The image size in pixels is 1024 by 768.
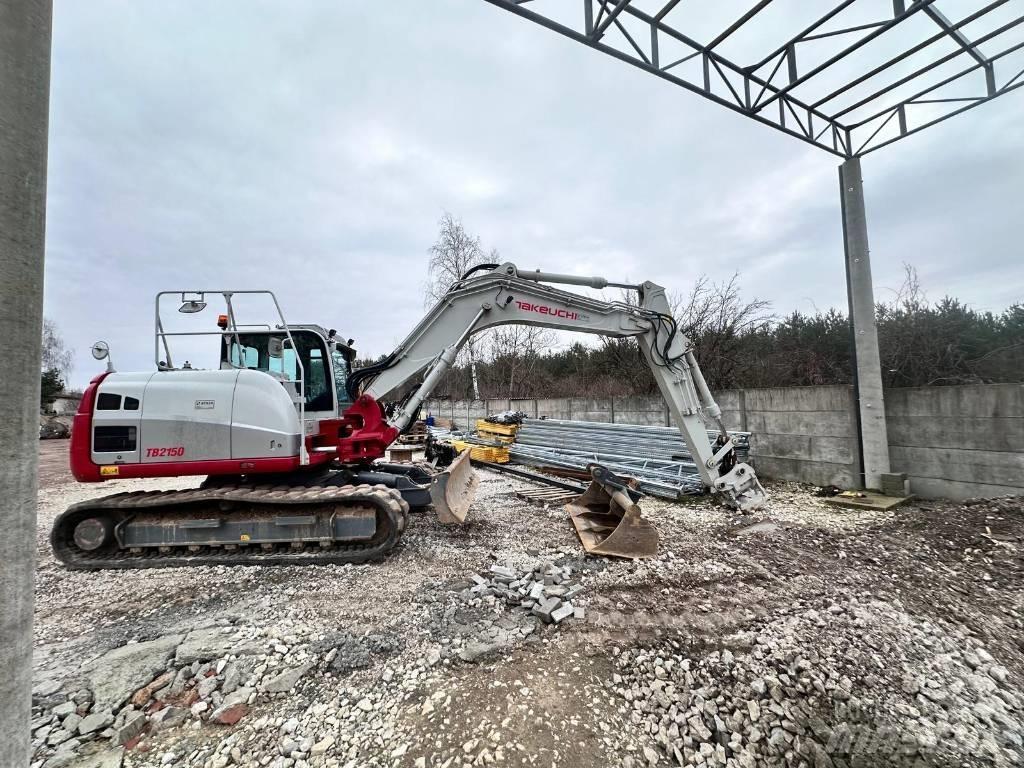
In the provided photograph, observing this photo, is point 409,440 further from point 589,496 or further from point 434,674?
point 434,674

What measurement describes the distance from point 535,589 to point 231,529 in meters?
3.36

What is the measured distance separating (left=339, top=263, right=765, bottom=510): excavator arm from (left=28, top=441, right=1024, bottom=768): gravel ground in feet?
5.68

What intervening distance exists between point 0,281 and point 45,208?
291 mm

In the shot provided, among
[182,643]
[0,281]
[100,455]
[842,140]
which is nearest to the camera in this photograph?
[0,281]

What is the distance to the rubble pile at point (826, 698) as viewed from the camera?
2.16 m

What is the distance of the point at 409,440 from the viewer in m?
15.2

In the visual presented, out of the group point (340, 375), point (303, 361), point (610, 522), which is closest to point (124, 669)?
point (303, 361)

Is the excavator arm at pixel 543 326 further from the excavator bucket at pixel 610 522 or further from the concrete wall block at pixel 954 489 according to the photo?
the concrete wall block at pixel 954 489

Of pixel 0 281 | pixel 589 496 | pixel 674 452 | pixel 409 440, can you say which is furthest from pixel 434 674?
pixel 409 440

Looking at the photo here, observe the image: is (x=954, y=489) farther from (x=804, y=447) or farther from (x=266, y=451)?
(x=266, y=451)

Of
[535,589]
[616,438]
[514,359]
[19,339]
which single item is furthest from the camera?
[514,359]

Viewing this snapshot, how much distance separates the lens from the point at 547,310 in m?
6.10

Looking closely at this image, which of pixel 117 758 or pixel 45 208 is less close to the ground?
pixel 45 208

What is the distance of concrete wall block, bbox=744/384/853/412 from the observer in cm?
772
